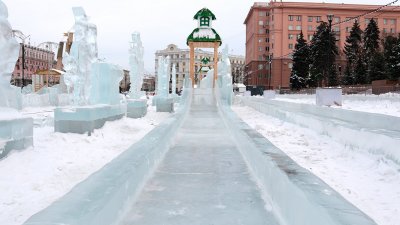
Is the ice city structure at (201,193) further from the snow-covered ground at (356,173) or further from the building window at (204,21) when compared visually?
the building window at (204,21)

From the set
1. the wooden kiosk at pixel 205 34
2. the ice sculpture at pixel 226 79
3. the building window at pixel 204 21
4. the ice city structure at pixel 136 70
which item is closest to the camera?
the ice city structure at pixel 136 70

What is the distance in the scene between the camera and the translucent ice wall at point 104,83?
1132 cm

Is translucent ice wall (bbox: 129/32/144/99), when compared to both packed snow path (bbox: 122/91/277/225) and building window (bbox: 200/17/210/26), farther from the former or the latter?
building window (bbox: 200/17/210/26)

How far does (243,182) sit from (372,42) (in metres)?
58.2

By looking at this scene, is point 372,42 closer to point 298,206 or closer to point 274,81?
point 274,81

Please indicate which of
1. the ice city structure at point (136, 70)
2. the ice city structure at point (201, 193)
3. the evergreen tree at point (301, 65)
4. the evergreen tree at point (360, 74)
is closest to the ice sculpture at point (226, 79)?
the ice city structure at point (136, 70)

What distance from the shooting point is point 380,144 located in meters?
7.08

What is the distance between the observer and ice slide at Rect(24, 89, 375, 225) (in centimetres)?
337

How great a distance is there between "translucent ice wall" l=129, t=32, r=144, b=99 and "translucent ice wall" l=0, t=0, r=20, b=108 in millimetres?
10773

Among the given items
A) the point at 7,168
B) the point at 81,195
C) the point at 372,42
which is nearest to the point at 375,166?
the point at 81,195

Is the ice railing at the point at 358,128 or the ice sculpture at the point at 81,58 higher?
the ice sculpture at the point at 81,58

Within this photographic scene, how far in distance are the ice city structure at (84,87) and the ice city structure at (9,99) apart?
2.52m

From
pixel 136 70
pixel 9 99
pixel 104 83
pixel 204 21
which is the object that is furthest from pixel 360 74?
pixel 9 99

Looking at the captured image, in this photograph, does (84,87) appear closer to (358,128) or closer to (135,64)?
(358,128)
